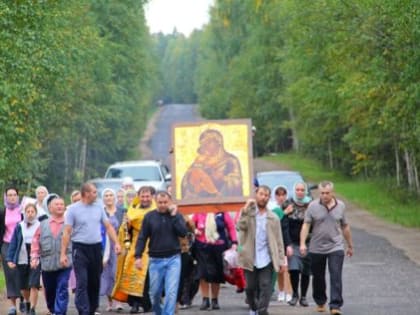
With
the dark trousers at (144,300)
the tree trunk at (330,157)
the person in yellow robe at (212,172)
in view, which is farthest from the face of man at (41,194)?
the tree trunk at (330,157)

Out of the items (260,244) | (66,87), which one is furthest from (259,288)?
(66,87)

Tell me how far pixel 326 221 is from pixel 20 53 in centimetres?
1084

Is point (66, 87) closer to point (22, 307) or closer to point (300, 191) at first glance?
point (22, 307)

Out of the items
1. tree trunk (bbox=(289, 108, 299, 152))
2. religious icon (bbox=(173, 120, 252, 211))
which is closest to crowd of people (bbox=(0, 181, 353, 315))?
religious icon (bbox=(173, 120, 252, 211))

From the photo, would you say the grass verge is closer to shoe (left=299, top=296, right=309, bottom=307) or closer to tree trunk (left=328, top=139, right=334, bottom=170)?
tree trunk (left=328, top=139, right=334, bottom=170)

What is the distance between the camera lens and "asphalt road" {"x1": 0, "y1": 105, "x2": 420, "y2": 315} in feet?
53.1

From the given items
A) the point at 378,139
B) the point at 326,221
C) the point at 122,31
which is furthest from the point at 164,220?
the point at 122,31

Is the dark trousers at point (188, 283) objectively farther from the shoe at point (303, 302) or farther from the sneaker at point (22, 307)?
the sneaker at point (22, 307)

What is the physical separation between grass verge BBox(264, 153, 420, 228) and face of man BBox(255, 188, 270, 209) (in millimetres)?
18549

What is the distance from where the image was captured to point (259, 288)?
15203 millimetres

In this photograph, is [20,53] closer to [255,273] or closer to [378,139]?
[255,273]

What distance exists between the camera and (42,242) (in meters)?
15.4

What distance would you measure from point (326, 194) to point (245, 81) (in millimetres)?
56569

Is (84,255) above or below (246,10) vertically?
below
